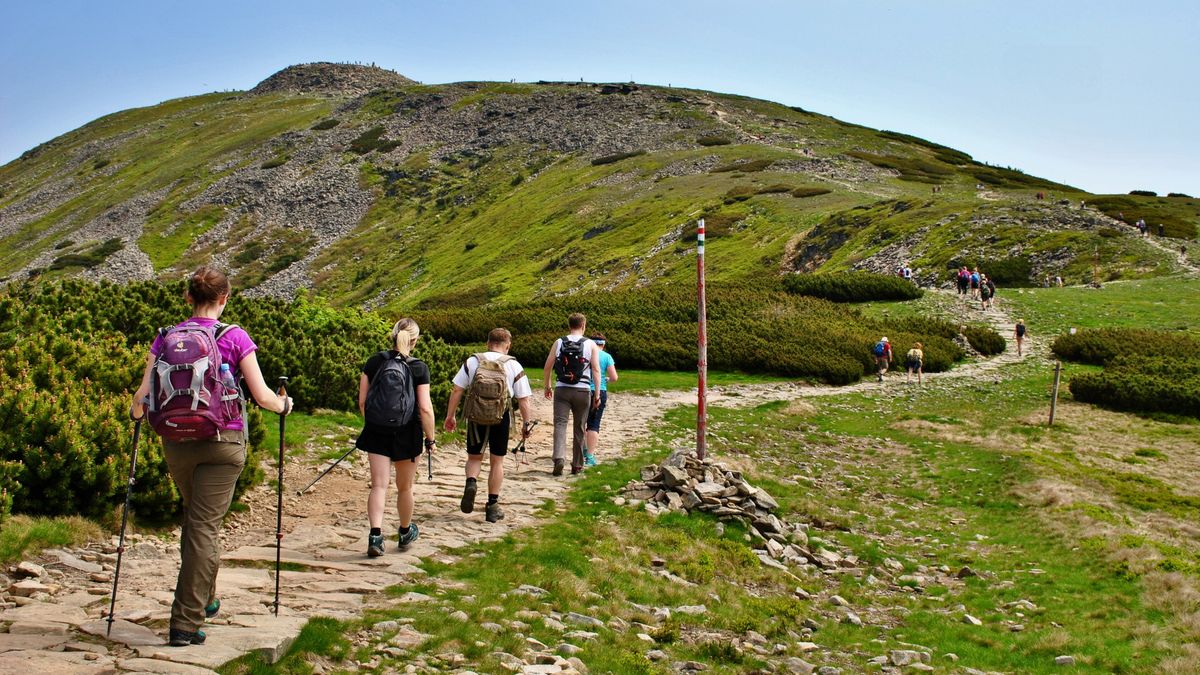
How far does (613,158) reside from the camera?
119m

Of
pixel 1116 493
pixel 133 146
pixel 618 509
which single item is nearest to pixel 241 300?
pixel 618 509

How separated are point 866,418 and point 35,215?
515ft

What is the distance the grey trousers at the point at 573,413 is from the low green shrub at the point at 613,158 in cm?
10473

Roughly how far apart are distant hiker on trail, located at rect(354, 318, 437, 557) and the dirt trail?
831 millimetres

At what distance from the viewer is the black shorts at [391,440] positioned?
9188 millimetres

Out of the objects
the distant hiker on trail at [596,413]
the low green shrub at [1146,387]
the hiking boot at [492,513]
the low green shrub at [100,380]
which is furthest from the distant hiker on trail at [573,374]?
the low green shrub at [1146,387]

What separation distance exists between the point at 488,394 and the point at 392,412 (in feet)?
5.94

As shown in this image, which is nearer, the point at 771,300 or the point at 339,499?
the point at 339,499

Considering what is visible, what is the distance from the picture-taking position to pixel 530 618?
8.03 meters

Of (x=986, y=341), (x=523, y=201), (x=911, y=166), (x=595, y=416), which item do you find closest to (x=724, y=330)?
(x=986, y=341)

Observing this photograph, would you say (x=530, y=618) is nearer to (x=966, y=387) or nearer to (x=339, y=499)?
(x=339, y=499)

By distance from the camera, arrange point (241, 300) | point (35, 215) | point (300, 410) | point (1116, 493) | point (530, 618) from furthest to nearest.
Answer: point (35, 215), point (241, 300), point (1116, 493), point (300, 410), point (530, 618)

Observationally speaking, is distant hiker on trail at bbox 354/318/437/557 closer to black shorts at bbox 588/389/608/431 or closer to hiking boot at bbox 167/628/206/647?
hiking boot at bbox 167/628/206/647

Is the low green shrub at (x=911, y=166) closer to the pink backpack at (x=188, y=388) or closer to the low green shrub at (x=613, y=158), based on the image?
the low green shrub at (x=613, y=158)
